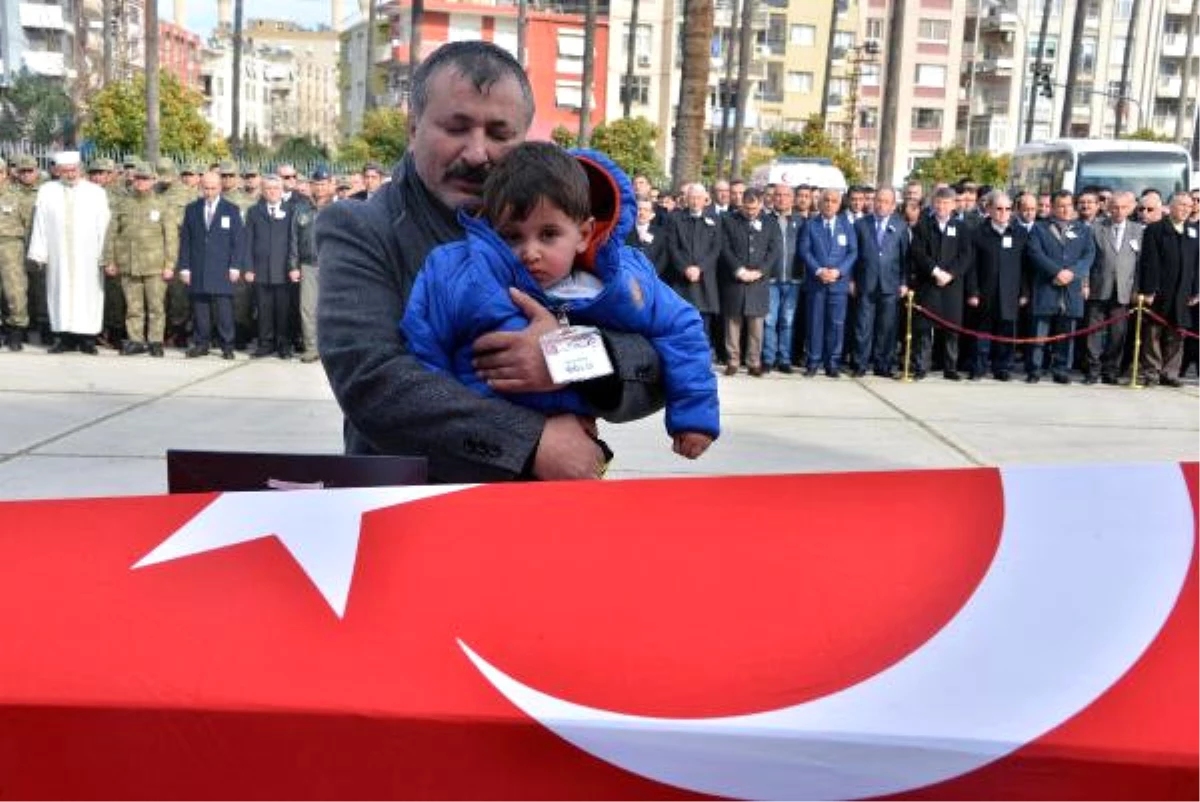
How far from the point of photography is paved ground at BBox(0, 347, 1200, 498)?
7961mm

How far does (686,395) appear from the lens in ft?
6.84

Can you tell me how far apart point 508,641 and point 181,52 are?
10983 cm

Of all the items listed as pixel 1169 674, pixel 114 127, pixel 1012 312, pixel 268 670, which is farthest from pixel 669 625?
pixel 114 127

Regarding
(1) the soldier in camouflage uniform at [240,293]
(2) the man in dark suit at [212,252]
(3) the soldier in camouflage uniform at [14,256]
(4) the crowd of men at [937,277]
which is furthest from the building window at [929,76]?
(3) the soldier in camouflage uniform at [14,256]

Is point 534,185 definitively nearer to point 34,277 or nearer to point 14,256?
point 14,256

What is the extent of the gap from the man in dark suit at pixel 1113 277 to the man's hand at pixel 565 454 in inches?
461

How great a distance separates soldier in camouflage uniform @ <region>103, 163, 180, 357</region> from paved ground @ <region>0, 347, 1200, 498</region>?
0.41 meters

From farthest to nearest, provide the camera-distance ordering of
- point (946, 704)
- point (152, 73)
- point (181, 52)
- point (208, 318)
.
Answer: point (181, 52)
point (152, 73)
point (208, 318)
point (946, 704)

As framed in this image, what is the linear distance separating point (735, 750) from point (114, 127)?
130ft

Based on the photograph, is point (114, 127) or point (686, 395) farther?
point (114, 127)

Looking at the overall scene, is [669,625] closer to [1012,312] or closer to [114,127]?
[1012,312]

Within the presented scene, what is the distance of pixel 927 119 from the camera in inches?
3095

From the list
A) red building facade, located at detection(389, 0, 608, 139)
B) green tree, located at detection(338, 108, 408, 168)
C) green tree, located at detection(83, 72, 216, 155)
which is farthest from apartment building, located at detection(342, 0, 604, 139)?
green tree, located at detection(83, 72, 216, 155)

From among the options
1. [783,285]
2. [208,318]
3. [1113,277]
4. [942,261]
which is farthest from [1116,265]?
[208,318]
